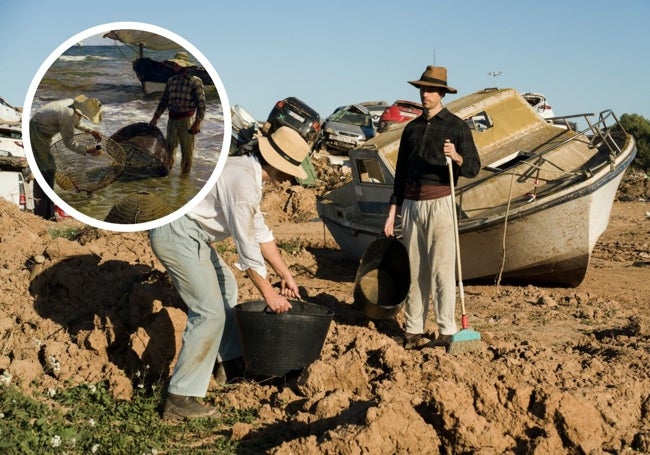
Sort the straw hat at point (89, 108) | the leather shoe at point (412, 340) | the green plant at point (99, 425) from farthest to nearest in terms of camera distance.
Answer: the leather shoe at point (412, 340)
the green plant at point (99, 425)
the straw hat at point (89, 108)

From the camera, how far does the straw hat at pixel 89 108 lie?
213 inches

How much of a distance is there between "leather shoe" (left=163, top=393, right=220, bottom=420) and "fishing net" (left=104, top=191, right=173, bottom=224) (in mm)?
1503

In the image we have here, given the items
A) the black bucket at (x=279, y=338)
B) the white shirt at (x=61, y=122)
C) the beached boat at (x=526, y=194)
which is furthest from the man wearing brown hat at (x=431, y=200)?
the white shirt at (x=61, y=122)

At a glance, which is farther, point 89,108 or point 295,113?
point 295,113

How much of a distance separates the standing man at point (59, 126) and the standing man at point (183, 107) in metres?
0.35

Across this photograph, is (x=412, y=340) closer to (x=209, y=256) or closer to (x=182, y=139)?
(x=209, y=256)

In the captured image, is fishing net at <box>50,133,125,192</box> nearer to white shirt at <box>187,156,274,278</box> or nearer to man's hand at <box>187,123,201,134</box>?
man's hand at <box>187,123,201,134</box>

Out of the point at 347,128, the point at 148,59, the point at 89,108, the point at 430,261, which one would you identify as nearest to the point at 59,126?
the point at 89,108

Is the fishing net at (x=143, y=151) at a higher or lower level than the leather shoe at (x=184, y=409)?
higher

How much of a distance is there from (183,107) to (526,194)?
661 centimetres

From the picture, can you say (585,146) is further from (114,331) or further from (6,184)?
(6,184)

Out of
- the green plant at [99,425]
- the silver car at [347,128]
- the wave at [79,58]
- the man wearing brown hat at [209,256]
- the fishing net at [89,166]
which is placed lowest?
the silver car at [347,128]

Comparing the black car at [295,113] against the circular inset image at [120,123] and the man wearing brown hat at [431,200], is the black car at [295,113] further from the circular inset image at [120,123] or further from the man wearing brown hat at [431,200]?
the circular inset image at [120,123]

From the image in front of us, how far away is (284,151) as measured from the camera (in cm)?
635
